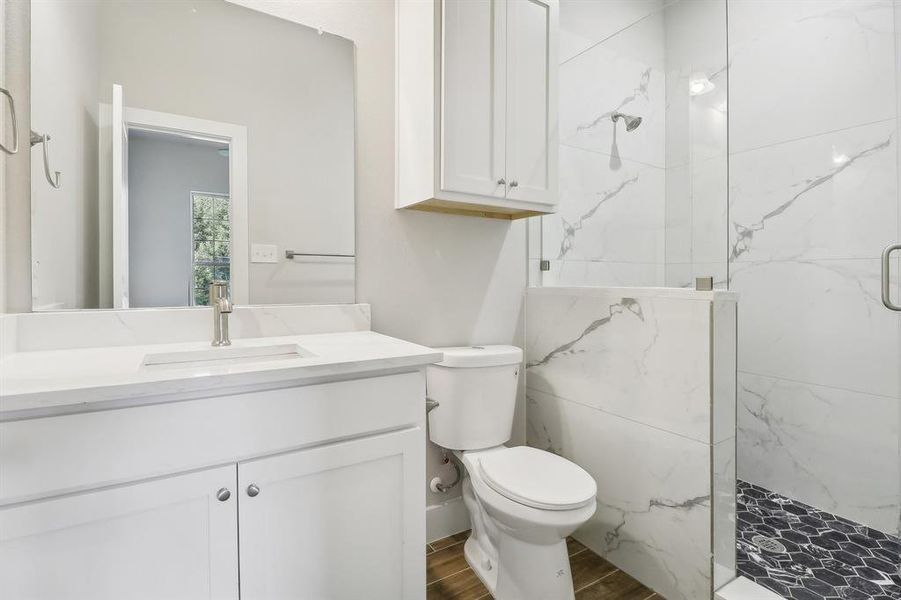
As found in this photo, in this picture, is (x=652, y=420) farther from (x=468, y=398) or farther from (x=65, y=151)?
(x=65, y=151)

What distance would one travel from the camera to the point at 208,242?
139 centimetres

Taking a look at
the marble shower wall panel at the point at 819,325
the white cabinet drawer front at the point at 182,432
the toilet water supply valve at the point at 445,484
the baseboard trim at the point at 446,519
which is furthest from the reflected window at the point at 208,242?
the marble shower wall panel at the point at 819,325

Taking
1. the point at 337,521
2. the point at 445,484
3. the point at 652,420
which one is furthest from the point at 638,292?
the point at 337,521

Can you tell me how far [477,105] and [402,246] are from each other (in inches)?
23.0

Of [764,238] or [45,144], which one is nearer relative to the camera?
[45,144]

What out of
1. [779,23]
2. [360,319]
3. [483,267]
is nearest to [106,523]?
[360,319]

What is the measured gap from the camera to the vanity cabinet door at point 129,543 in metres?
0.76

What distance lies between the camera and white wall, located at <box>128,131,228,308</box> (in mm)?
1305

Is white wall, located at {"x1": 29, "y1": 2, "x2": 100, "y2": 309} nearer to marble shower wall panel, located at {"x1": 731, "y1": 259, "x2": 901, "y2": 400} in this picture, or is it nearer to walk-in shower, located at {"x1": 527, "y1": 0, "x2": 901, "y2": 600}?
walk-in shower, located at {"x1": 527, "y1": 0, "x2": 901, "y2": 600}

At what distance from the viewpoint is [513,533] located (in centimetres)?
141

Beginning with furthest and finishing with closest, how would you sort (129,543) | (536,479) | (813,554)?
(813,554), (536,479), (129,543)

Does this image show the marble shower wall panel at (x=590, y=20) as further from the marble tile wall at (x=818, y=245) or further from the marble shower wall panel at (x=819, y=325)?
the marble shower wall panel at (x=819, y=325)

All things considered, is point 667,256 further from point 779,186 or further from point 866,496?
point 866,496

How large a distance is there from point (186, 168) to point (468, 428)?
128cm
